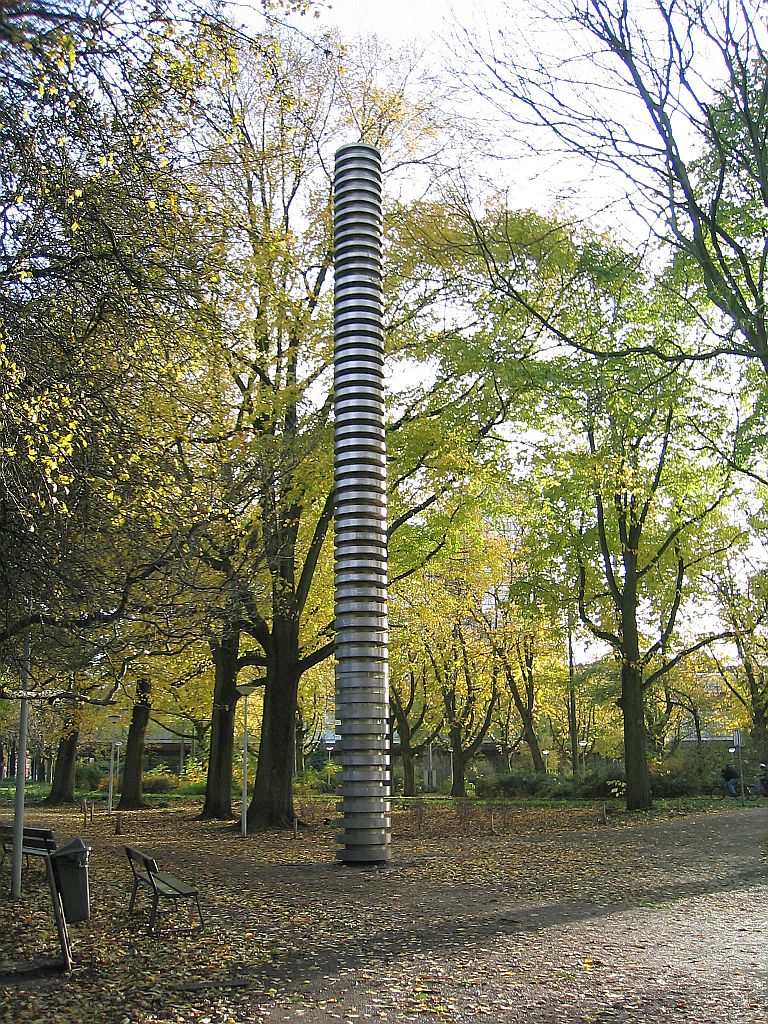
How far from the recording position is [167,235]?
9312mm

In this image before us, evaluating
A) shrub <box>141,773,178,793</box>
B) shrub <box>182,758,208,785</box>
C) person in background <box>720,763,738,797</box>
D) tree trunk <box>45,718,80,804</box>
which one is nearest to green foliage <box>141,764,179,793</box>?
shrub <box>141,773,178,793</box>

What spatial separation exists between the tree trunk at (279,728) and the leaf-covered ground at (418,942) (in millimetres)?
4833

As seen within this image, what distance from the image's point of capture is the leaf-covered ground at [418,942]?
21.9ft

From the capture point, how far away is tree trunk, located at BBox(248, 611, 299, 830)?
68.4ft

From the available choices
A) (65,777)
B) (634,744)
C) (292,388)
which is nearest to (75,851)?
(292,388)

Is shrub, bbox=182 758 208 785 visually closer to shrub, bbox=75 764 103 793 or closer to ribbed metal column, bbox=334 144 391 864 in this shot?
shrub, bbox=75 764 103 793

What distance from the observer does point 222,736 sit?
26797 mm

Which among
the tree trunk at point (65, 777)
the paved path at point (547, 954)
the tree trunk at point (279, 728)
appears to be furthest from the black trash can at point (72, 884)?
the tree trunk at point (65, 777)

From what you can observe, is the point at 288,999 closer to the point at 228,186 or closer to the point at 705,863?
the point at 705,863

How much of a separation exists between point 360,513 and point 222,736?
13947 millimetres

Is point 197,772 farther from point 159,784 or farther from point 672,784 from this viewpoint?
point 672,784

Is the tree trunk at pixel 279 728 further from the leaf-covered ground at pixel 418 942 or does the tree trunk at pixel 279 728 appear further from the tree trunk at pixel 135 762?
the tree trunk at pixel 135 762

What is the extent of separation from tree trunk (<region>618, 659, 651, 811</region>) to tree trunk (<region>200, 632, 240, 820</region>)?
10.2 meters

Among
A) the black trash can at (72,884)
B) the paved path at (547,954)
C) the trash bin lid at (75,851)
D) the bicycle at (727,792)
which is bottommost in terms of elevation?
the paved path at (547,954)
